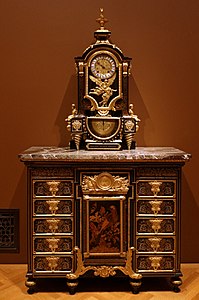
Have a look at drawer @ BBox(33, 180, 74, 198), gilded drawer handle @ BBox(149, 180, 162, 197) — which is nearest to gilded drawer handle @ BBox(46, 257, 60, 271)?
drawer @ BBox(33, 180, 74, 198)

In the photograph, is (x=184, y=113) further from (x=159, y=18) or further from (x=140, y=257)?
(x=140, y=257)

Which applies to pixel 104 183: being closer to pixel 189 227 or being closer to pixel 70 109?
pixel 70 109

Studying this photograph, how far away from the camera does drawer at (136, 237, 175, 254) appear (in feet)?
9.33

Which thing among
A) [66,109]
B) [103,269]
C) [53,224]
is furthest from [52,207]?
[66,109]

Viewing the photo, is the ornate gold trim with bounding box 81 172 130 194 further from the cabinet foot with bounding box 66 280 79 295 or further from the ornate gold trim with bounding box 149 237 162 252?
the cabinet foot with bounding box 66 280 79 295

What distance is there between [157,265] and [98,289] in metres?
0.46

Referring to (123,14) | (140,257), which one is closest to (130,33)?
(123,14)

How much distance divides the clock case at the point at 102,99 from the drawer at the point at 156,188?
15.7 inches

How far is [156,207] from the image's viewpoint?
2.82 m

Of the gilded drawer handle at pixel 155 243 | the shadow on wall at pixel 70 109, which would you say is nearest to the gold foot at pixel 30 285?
the gilded drawer handle at pixel 155 243

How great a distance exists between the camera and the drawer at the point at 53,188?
279cm

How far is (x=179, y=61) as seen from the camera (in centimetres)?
340

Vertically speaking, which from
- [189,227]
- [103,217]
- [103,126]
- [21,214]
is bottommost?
[189,227]

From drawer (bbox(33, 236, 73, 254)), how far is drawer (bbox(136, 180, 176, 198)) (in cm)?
57
